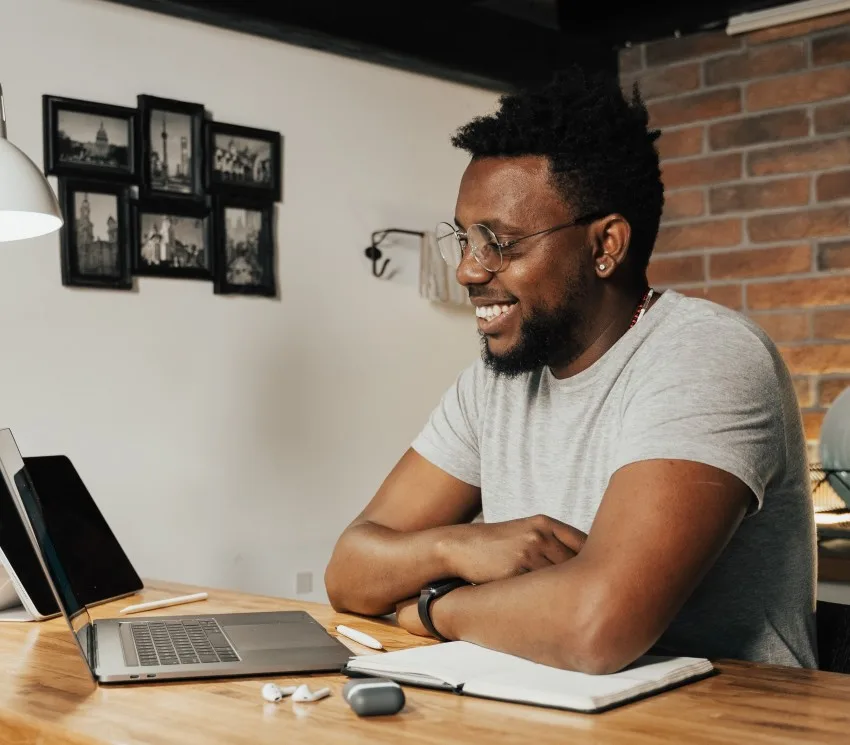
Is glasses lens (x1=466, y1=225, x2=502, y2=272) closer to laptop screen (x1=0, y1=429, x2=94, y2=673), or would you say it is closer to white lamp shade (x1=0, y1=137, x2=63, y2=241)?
laptop screen (x1=0, y1=429, x2=94, y2=673)

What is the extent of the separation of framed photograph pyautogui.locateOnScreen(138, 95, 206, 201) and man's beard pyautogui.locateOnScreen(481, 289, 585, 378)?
68.4 inches

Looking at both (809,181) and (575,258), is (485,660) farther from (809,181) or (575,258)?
(809,181)

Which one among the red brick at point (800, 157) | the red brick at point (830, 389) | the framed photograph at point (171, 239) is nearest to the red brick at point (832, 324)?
the red brick at point (830, 389)

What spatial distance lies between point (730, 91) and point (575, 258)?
2460 millimetres

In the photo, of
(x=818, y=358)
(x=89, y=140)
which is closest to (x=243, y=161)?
(x=89, y=140)

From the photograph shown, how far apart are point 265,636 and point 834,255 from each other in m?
2.73

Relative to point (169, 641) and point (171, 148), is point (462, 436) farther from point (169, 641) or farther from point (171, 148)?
point (171, 148)

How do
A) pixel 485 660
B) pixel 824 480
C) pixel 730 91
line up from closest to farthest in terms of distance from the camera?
pixel 485 660
pixel 824 480
pixel 730 91

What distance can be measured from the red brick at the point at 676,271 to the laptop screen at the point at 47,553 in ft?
9.55

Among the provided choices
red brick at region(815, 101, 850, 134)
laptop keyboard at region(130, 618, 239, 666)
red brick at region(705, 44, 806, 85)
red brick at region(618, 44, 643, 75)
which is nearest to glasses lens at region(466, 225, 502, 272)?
laptop keyboard at region(130, 618, 239, 666)

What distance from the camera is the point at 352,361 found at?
3582 millimetres

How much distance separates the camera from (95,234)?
2.98m

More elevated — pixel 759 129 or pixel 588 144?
pixel 759 129

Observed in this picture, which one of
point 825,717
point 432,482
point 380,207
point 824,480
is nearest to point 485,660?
point 825,717
